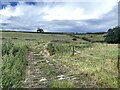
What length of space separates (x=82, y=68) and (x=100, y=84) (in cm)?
163

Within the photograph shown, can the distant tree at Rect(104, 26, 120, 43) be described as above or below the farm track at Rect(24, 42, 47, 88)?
above

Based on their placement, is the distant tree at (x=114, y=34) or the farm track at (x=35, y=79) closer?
the farm track at (x=35, y=79)

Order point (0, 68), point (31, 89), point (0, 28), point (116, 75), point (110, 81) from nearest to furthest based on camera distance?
point (0, 28) → point (0, 68) → point (31, 89) → point (110, 81) → point (116, 75)

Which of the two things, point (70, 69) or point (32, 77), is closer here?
point (32, 77)

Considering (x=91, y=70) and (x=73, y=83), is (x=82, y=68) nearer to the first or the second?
(x=91, y=70)

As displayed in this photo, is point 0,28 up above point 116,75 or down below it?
above

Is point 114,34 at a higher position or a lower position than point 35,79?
higher

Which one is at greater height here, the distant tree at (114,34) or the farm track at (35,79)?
the distant tree at (114,34)

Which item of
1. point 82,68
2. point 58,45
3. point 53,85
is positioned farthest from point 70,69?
point 58,45

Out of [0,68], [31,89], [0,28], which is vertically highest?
Result: [0,28]

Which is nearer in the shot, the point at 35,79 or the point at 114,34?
the point at 35,79

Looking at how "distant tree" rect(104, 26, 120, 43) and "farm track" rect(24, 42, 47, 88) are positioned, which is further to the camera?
"distant tree" rect(104, 26, 120, 43)

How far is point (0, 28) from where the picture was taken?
4.62 meters

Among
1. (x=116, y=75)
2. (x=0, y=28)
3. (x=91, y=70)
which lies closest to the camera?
(x=0, y=28)
